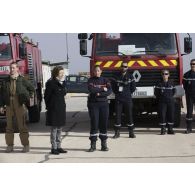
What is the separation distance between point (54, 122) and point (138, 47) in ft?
13.5

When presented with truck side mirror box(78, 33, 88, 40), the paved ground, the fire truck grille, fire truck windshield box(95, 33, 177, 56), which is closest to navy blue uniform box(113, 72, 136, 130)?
the paved ground

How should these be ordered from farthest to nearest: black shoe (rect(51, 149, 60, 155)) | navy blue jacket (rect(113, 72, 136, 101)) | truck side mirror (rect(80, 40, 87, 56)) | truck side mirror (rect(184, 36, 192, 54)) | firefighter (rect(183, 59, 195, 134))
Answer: truck side mirror (rect(80, 40, 87, 56)) < truck side mirror (rect(184, 36, 192, 54)) < firefighter (rect(183, 59, 195, 134)) < navy blue jacket (rect(113, 72, 136, 101)) < black shoe (rect(51, 149, 60, 155))

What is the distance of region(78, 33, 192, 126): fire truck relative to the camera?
40.3ft

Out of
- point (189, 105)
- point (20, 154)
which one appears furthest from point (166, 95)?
point (20, 154)

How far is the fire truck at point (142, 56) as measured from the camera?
12.3 meters

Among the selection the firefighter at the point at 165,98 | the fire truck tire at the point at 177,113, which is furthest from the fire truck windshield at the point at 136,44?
the fire truck tire at the point at 177,113

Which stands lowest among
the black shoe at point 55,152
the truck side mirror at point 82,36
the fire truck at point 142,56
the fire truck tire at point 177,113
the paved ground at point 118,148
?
the paved ground at point 118,148

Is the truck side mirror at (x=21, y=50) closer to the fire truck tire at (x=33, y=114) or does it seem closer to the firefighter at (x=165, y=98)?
the fire truck tire at (x=33, y=114)

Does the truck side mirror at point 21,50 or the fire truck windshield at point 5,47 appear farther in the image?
the truck side mirror at point 21,50

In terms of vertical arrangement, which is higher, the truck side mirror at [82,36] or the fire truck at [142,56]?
the truck side mirror at [82,36]

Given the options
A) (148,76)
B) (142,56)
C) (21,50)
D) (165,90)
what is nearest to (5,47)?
(21,50)

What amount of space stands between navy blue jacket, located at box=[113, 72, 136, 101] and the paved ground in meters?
0.95

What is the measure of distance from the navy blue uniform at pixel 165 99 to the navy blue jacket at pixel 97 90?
254 centimetres

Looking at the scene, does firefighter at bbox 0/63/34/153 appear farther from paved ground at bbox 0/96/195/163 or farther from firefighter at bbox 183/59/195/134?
firefighter at bbox 183/59/195/134
